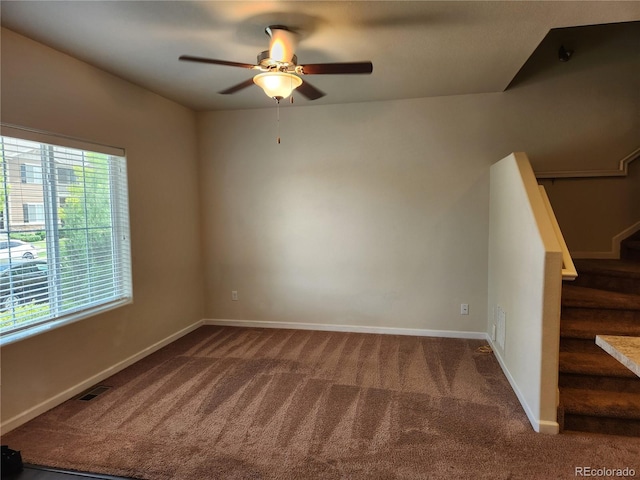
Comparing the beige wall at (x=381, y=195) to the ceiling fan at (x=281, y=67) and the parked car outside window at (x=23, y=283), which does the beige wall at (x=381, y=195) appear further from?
the parked car outside window at (x=23, y=283)

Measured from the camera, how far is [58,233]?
9.16ft

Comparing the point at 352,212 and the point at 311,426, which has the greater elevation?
the point at 352,212

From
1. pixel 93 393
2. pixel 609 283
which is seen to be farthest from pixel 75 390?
pixel 609 283

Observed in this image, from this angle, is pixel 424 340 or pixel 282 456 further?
pixel 424 340

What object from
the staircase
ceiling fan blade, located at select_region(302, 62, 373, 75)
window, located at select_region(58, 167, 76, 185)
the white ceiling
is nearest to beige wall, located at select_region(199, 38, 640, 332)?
the white ceiling

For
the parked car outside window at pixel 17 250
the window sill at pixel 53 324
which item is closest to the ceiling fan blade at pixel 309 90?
the parked car outside window at pixel 17 250

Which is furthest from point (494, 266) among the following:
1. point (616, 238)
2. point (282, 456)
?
point (282, 456)

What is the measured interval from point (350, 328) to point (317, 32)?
308cm

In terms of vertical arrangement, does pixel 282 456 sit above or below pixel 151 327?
below

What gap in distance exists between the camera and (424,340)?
4023mm

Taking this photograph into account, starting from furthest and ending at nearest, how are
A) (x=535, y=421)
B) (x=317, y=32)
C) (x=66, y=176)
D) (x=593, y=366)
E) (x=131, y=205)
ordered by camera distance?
(x=131, y=205) < (x=66, y=176) < (x=593, y=366) < (x=317, y=32) < (x=535, y=421)

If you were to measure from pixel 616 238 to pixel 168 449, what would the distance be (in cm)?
446

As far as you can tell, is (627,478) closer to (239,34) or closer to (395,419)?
(395,419)

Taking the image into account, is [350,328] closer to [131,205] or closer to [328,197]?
[328,197]
